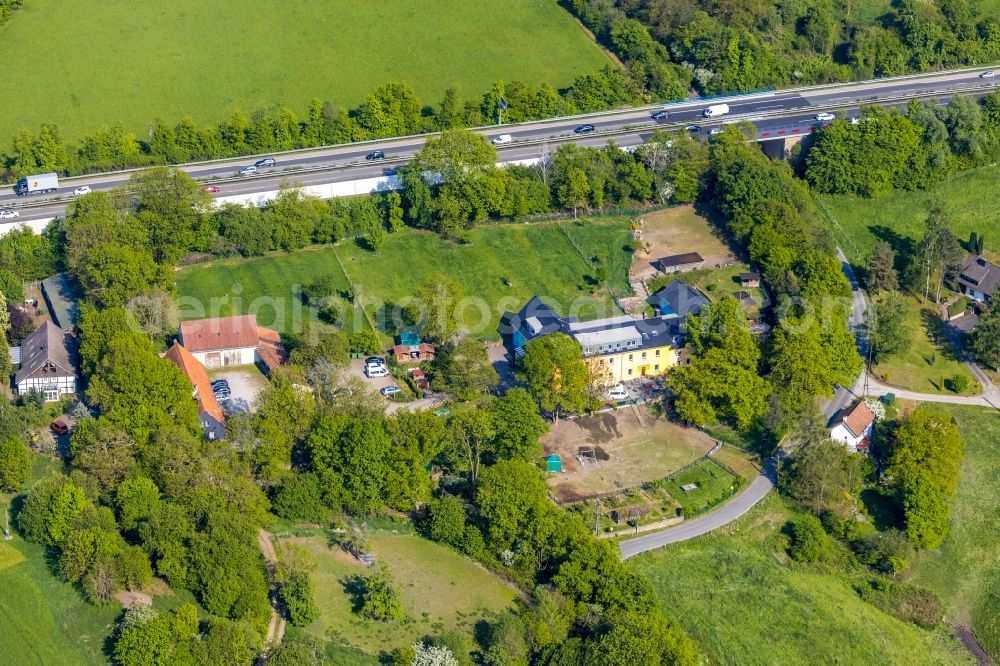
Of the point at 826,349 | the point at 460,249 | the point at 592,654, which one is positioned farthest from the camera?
the point at 460,249

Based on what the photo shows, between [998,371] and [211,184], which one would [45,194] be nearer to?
[211,184]

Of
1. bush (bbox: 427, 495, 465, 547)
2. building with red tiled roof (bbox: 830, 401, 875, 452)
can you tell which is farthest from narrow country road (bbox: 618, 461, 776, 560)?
bush (bbox: 427, 495, 465, 547)

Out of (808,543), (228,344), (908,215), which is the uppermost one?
(228,344)

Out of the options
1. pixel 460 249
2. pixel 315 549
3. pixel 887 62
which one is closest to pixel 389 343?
pixel 460 249

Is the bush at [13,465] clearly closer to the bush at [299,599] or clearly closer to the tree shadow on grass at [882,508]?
the bush at [299,599]

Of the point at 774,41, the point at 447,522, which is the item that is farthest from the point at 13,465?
the point at 774,41

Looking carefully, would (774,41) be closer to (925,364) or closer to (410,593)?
(925,364)
